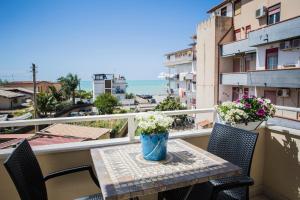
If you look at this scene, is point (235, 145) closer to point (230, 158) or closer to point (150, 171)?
point (230, 158)

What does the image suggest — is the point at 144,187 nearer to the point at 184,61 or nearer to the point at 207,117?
the point at 207,117

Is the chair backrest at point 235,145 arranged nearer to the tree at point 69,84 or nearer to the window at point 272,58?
Answer: the window at point 272,58

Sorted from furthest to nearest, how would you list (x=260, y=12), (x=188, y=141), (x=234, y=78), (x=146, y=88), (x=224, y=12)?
1. (x=146, y=88)
2. (x=224, y=12)
3. (x=234, y=78)
4. (x=260, y=12)
5. (x=188, y=141)

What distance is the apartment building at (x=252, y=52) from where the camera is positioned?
899cm

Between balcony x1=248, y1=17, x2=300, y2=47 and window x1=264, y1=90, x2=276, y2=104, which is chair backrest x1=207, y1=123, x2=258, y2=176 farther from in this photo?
window x1=264, y1=90, x2=276, y2=104

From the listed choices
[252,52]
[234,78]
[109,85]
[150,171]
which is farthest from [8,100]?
[150,171]

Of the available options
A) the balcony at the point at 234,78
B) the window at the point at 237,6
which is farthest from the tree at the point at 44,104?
the window at the point at 237,6

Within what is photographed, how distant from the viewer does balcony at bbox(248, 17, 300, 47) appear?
8.25m

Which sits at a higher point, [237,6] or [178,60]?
[237,6]

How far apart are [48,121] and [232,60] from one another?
46.6 ft

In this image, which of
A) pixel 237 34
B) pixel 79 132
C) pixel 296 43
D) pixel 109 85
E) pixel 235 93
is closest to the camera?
pixel 296 43

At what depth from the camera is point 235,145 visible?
6.19ft

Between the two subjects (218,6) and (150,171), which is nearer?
(150,171)

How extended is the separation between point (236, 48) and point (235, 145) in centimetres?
1207
